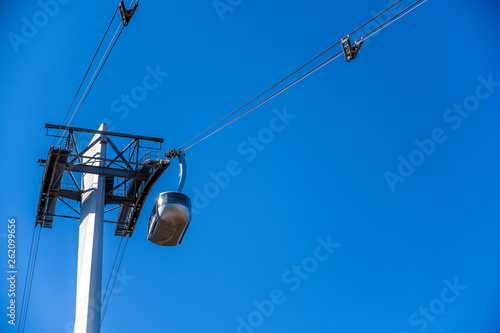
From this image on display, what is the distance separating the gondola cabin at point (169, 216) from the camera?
Result: 18656mm

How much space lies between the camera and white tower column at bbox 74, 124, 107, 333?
2188 centimetres

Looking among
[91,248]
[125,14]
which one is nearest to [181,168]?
[125,14]

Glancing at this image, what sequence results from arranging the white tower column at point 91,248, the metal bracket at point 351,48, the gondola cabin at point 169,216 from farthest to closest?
the white tower column at point 91,248
the gondola cabin at point 169,216
the metal bracket at point 351,48

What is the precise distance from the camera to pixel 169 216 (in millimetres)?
18719

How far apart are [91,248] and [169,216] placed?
5.58 meters

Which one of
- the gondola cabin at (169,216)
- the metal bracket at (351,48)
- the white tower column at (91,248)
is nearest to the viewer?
the metal bracket at (351,48)

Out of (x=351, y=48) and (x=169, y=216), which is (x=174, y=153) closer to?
(x=169, y=216)

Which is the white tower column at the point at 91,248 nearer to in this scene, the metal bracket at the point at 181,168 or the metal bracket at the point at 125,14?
the metal bracket at the point at 181,168

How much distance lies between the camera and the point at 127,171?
24.3 metres

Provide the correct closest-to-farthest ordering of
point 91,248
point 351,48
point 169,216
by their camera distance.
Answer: point 351,48 → point 169,216 → point 91,248

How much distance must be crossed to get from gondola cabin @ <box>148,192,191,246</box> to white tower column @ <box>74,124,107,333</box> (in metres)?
3.91

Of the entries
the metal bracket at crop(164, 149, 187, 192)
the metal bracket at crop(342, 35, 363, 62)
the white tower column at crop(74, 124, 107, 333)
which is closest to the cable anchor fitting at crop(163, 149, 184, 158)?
the metal bracket at crop(164, 149, 187, 192)

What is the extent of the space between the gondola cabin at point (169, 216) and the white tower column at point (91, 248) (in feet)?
12.8

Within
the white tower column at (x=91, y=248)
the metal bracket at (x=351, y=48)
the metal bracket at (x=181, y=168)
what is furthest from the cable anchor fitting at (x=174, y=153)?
the metal bracket at (x=351, y=48)
